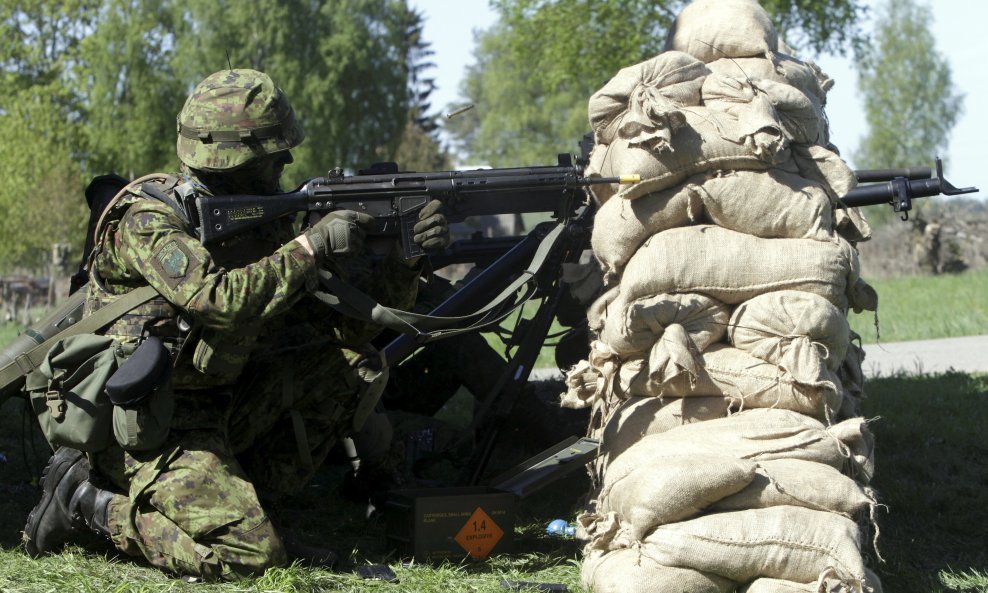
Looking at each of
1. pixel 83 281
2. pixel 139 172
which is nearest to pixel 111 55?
pixel 139 172

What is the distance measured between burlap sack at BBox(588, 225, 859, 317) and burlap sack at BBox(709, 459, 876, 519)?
744 mm

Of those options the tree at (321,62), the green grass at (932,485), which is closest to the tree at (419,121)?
the tree at (321,62)

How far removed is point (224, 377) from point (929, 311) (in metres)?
12.1

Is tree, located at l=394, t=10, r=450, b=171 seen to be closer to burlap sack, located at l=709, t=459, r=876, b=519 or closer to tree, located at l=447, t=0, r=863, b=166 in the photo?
tree, located at l=447, t=0, r=863, b=166

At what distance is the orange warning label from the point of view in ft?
13.9

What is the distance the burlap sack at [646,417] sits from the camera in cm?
402

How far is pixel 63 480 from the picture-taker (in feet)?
13.9

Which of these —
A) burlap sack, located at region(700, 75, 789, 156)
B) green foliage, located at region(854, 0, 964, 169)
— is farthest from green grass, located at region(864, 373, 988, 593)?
green foliage, located at region(854, 0, 964, 169)

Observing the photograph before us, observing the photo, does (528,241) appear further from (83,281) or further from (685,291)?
(83,281)

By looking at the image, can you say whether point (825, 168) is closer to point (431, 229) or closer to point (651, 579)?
point (431, 229)

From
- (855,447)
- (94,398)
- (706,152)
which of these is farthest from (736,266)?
(94,398)

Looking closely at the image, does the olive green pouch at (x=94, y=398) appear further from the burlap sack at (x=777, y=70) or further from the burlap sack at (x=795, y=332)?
the burlap sack at (x=777, y=70)

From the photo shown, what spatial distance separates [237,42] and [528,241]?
3197 cm

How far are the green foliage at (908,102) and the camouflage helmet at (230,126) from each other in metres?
47.6
